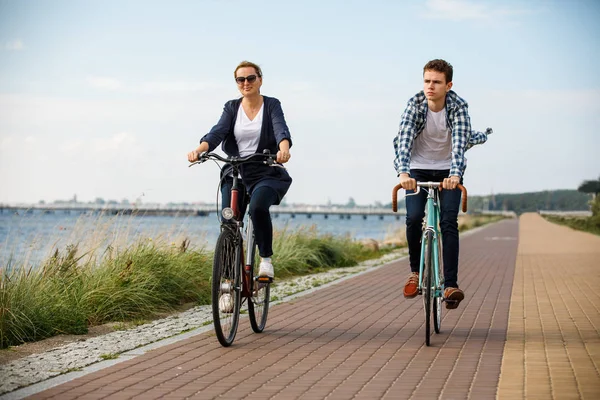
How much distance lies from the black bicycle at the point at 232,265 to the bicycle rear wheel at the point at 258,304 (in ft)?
0.13

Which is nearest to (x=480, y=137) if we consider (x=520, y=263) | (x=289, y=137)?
(x=289, y=137)

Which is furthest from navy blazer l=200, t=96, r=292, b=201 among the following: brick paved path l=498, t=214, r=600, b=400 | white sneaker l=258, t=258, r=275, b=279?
brick paved path l=498, t=214, r=600, b=400

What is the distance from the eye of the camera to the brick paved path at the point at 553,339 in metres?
5.41

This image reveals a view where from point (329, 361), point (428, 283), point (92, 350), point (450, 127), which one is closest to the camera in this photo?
point (329, 361)

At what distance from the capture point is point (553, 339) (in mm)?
7395

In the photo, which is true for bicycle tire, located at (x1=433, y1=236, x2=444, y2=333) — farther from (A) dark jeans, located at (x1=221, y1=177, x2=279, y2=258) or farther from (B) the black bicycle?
(B) the black bicycle

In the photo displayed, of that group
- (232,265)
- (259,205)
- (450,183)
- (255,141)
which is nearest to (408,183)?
(450,183)

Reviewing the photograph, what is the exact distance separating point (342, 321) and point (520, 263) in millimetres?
10405

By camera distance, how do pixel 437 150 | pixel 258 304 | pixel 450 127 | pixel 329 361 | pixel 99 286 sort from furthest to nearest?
pixel 99 286 < pixel 258 304 < pixel 437 150 < pixel 450 127 < pixel 329 361

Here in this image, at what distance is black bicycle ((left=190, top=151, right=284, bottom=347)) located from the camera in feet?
21.4

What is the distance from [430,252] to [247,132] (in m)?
1.76

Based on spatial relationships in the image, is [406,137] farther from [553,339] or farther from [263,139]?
[553,339]

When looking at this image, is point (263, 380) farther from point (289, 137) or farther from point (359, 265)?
point (359, 265)

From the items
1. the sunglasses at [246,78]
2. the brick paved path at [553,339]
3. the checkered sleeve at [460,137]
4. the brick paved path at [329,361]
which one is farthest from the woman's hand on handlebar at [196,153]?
the brick paved path at [553,339]
